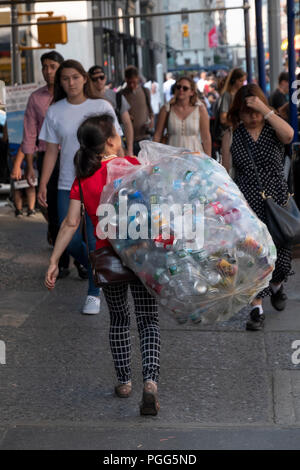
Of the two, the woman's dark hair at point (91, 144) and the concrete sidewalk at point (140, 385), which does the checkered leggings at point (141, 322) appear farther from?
the woman's dark hair at point (91, 144)

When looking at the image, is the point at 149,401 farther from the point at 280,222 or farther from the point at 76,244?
the point at 76,244

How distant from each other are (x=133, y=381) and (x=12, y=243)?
5.50 metres

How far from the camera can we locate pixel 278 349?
604 centimetres

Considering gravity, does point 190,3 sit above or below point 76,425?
above

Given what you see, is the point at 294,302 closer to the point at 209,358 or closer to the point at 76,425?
the point at 209,358

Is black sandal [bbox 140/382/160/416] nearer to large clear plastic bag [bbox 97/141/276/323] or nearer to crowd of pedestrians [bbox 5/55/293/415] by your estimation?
crowd of pedestrians [bbox 5/55/293/415]

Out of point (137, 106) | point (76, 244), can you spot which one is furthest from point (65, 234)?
point (137, 106)

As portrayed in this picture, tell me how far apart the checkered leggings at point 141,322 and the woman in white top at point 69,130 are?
6.70 ft

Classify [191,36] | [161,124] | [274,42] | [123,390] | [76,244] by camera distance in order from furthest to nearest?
[191,36] → [274,42] → [161,124] → [76,244] → [123,390]

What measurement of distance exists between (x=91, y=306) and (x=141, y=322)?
224 centimetres

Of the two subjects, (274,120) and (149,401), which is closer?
(149,401)

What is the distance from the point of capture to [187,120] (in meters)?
8.73

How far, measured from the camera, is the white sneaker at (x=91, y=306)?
7137 mm
